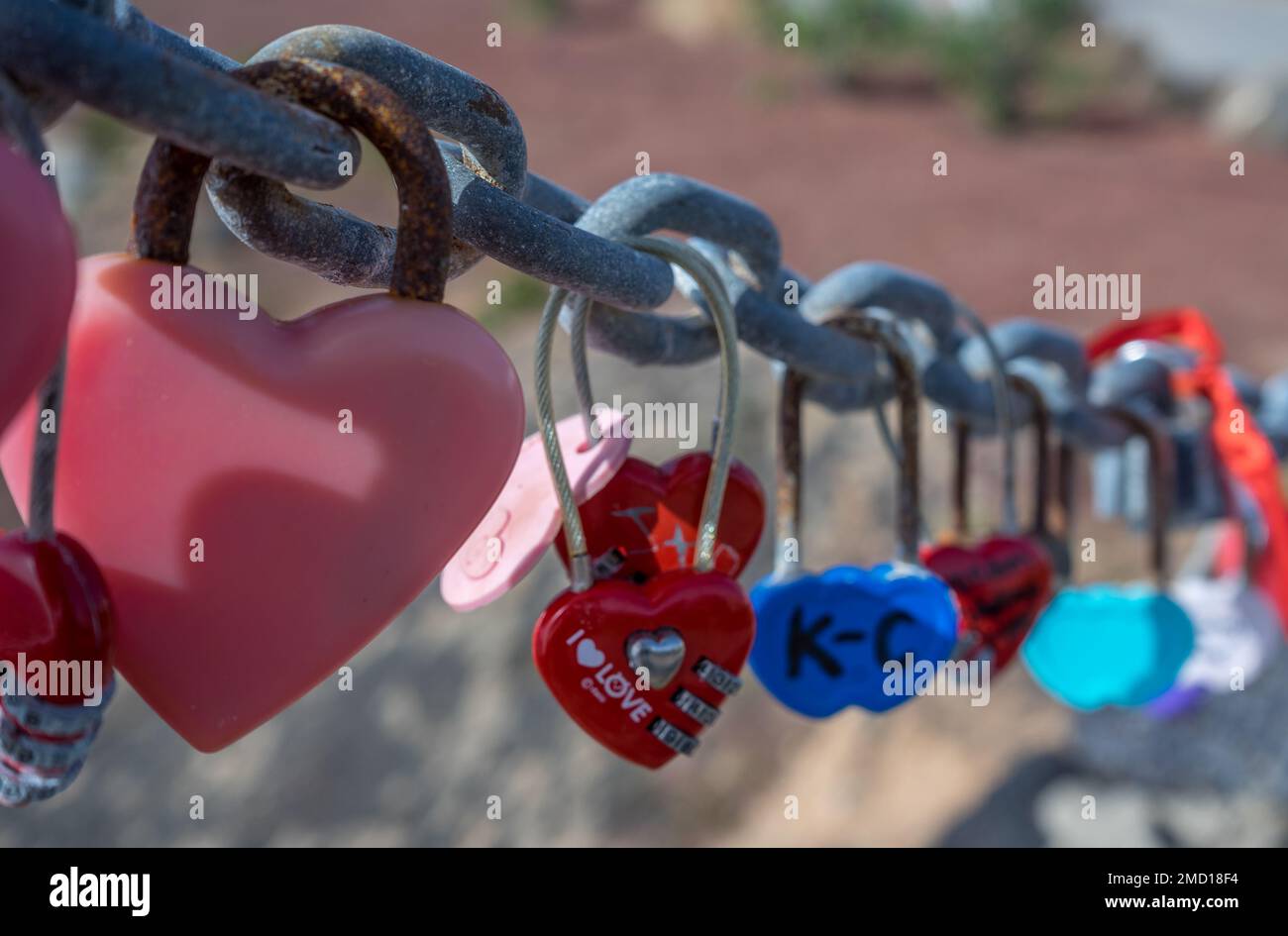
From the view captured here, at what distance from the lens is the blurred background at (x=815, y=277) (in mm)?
2219

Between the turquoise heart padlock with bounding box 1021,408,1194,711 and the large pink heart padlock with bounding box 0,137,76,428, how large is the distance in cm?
73

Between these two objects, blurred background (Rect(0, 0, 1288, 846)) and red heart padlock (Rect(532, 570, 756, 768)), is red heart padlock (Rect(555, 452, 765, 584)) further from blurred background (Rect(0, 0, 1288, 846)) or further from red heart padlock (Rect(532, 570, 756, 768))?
blurred background (Rect(0, 0, 1288, 846))

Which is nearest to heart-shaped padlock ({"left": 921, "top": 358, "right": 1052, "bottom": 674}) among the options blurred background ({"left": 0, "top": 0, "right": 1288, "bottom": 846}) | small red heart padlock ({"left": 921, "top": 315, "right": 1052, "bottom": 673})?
small red heart padlock ({"left": 921, "top": 315, "right": 1052, "bottom": 673})

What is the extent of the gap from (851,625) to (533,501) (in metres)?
0.20

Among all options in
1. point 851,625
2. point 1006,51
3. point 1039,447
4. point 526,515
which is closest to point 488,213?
point 526,515

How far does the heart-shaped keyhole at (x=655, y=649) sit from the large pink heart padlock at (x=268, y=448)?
149 mm

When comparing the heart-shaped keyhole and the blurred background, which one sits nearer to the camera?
the heart-shaped keyhole

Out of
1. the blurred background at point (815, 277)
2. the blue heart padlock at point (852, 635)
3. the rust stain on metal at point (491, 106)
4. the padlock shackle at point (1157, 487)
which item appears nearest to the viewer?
the rust stain on metal at point (491, 106)

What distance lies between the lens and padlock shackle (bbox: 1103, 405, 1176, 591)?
3.11 ft

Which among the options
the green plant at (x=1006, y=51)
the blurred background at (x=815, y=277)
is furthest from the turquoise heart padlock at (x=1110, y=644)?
the green plant at (x=1006, y=51)

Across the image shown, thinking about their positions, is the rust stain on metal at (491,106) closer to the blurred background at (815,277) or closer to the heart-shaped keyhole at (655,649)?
Result: the heart-shaped keyhole at (655,649)

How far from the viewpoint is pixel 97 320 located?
0.36 meters

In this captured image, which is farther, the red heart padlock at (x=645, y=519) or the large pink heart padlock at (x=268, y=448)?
the red heart padlock at (x=645, y=519)

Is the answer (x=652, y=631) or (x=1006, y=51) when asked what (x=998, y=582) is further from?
(x=1006, y=51)
